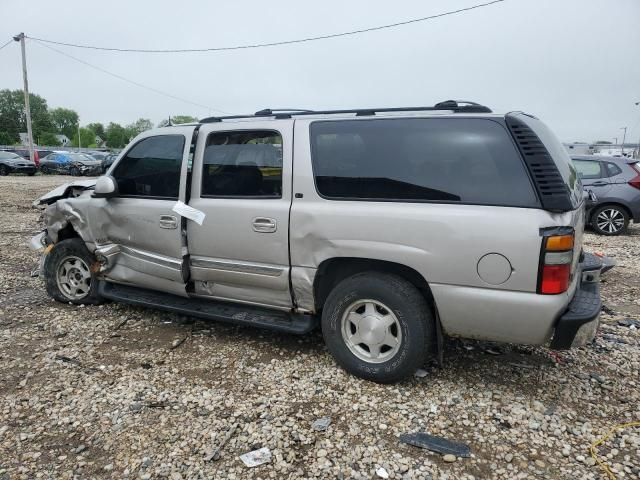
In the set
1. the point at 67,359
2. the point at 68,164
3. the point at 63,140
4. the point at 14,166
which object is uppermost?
the point at 63,140

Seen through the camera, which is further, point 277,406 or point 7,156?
Result: point 7,156

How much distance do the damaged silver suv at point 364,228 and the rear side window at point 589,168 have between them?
653 cm

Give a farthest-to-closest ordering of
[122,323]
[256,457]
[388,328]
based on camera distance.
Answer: [122,323], [388,328], [256,457]

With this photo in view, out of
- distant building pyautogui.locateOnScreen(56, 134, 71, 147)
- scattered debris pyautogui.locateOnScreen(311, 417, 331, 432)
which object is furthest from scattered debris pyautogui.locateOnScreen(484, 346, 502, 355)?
distant building pyautogui.locateOnScreen(56, 134, 71, 147)

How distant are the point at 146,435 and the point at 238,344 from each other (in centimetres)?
127

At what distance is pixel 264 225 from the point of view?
3416 mm

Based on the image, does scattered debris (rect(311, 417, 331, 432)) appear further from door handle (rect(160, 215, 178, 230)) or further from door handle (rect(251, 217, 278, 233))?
door handle (rect(160, 215, 178, 230))

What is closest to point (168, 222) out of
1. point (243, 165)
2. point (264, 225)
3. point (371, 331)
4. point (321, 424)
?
point (243, 165)

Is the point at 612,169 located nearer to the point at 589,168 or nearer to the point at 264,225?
the point at 589,168

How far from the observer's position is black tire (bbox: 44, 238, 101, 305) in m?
4.58

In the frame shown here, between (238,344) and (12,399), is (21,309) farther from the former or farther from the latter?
(238,344)

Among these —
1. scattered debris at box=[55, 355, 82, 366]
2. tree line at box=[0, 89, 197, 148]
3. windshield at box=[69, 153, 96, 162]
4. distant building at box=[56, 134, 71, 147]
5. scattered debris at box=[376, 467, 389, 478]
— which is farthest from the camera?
tree line at box=[0, 89, 197, 148]

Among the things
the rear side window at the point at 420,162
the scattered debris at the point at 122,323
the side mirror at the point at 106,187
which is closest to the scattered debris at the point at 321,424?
the rear side window at the point at 420,162

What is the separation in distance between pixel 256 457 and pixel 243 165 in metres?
2.13
